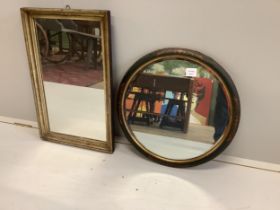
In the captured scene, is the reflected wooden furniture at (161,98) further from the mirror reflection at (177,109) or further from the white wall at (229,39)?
the white wall at (229,39)

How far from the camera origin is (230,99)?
105 centimetres

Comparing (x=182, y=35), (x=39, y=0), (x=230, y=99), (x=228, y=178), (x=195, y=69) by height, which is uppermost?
(x=39, y=0)

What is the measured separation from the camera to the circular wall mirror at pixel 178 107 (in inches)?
41.6

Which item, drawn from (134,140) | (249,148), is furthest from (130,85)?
(249,148)

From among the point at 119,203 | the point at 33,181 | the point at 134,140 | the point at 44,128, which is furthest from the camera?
the point at 44,128

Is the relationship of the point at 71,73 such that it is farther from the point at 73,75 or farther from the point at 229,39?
the point at 229,39

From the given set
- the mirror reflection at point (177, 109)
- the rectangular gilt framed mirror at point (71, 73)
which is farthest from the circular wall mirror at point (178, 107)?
the rectangular gilt framed mirror at point (71, 73)

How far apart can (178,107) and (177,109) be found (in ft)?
0.03

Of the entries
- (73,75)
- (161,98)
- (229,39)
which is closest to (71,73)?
(73,75)

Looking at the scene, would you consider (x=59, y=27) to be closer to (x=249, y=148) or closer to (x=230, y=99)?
(x=230, y=99)

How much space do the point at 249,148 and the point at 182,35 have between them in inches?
22.7

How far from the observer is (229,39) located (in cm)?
101

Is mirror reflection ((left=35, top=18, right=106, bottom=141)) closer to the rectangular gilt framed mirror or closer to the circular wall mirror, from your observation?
the rectangular gilt framed mirror

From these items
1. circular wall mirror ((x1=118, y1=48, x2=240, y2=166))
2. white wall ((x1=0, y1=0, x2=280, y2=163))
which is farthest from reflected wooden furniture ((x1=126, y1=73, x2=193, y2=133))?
white wall ((x1=0, y1=0, x2=280, y2=163))
